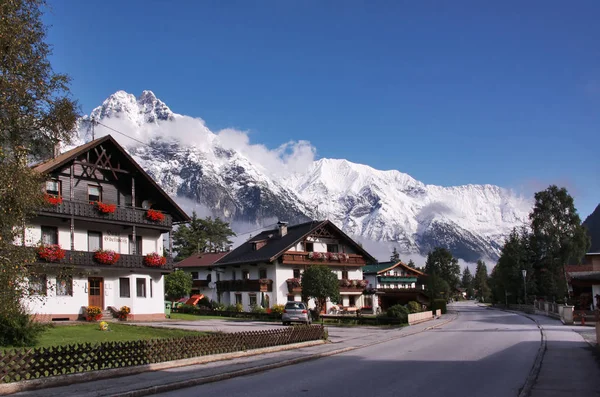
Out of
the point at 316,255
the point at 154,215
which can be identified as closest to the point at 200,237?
the point at 316,255

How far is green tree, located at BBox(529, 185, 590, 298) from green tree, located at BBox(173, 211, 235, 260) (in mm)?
53994

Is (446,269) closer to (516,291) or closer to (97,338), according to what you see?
(516,291)

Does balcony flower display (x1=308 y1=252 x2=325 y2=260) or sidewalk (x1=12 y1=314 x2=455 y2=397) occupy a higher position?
balcony flower display (x1=308 y1=252 x2=325 y2=260)

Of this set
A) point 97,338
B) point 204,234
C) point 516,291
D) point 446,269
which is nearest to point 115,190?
point 97,338

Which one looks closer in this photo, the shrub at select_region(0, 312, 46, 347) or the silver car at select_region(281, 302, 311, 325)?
the shrub at select_region(0, 312, 46, 347)

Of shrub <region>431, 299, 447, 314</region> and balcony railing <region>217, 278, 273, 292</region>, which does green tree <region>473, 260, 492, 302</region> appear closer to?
shrub <region>431, 299, 447, 314</region>

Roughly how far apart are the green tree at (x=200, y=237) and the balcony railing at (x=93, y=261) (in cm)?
5452

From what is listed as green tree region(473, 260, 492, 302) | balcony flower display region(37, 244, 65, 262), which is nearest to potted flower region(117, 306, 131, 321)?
balcony flower display region(37, 244, 65, 262)

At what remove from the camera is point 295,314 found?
38.9m

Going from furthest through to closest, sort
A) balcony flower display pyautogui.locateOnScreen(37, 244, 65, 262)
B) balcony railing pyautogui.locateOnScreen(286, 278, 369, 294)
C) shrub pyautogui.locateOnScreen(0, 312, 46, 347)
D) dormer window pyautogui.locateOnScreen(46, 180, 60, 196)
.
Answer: balcony railing pyautogui.locateOnScreen(286, 278, 369, 294), dormer window pyautogui.locateOnScreen(46, 180, 60, 196), balcony flower display pyautogui.locateOnScreen(37, 244, 65, 262), shrub pyautogui.locateOnScreen(0, 312, 46, 347)

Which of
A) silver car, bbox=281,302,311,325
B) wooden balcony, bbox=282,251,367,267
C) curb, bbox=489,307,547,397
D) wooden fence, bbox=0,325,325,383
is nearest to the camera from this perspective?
curb, bbox=489,307,547,397

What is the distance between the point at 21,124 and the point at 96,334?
12.6 metres

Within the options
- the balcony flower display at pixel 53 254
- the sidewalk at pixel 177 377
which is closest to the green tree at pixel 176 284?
the balcony flower display at pixel 53 254

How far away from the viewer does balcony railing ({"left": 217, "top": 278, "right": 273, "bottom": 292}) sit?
55522 millimetres
